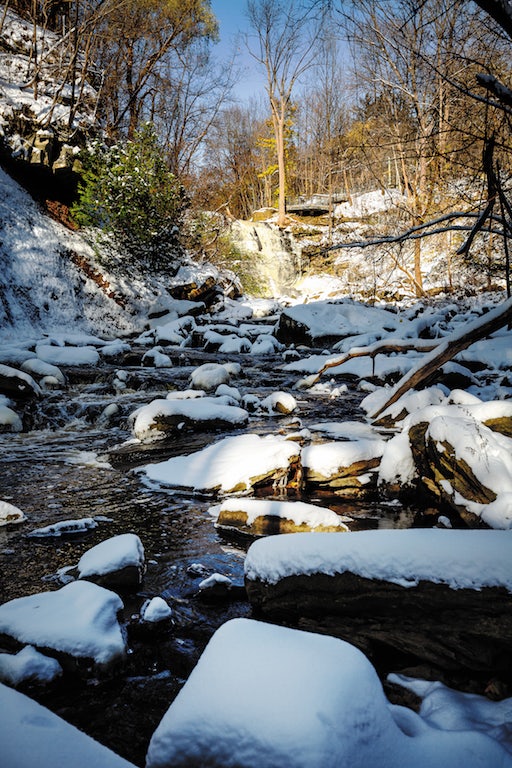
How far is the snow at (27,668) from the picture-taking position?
146cm

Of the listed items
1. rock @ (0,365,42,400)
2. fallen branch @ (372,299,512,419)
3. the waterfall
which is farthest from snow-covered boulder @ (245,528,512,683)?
the waterfall

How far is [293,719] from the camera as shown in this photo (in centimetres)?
105

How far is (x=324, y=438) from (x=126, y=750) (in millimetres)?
3289

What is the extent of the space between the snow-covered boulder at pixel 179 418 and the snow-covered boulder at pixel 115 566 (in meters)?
2.60

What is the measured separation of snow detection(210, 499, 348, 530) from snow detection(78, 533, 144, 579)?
2.40ft

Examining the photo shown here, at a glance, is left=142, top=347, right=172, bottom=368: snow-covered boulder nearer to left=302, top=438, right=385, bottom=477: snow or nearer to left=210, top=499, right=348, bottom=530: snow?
left=302, top=438, right=385, bottom=477: snow

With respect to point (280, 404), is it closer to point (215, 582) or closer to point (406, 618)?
point (215, 582)

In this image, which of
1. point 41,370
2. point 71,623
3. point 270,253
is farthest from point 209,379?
point 270,253

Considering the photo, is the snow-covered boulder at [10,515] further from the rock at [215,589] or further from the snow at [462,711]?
the snow at [462,711]

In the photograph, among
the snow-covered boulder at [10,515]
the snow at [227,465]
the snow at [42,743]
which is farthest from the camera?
the snow at [227,465]

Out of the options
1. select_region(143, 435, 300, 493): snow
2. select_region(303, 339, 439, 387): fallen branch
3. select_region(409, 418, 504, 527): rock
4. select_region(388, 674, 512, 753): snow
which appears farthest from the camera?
select_region(303, 339, 439, 387): fallen branch

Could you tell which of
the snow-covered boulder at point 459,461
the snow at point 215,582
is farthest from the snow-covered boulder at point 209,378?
the snow at point 215,582

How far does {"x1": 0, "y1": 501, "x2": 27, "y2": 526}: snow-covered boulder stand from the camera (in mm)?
2762

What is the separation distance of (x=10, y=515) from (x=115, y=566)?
3.78 feet
